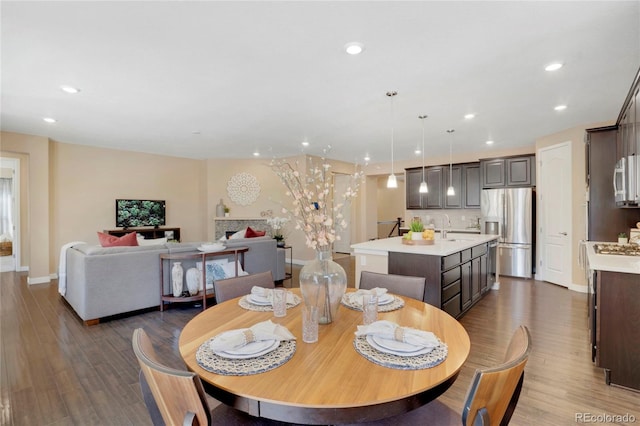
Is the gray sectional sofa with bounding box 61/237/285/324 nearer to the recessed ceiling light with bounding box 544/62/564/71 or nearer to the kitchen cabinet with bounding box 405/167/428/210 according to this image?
the recessed ceiling light with bounding box 544/62/564/71

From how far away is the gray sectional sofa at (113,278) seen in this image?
3398 mm

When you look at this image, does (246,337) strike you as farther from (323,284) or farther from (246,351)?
(323,284)

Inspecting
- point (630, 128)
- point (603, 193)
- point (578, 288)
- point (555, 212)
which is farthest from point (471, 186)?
point (630, 128)

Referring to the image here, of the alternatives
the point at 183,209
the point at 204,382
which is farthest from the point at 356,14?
the point at 183,209

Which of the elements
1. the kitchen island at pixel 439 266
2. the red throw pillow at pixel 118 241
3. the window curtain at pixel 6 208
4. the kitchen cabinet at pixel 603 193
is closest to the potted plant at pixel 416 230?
the kitchen island at pixel 439 266

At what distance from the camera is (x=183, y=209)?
7602mm

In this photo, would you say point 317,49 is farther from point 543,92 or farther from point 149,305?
point 149,305

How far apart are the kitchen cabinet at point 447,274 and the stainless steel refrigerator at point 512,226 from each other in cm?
204

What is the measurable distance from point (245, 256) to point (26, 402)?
2911 millimetres

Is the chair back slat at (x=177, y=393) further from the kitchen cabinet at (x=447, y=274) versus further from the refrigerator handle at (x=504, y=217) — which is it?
the refrigerator handle at (x=504, y=217)

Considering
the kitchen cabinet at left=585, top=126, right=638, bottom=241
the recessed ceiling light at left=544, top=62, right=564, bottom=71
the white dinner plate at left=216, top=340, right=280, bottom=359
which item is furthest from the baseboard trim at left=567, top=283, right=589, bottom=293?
the white dinner plate at left=216, top=340, right=280, bottom=359

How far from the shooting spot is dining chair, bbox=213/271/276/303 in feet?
6.47

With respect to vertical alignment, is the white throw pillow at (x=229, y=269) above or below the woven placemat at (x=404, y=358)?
below

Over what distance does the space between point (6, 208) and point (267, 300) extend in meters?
9.11
